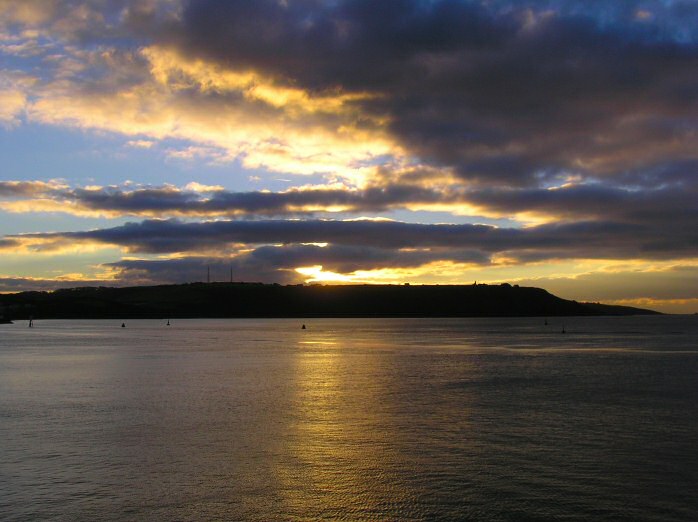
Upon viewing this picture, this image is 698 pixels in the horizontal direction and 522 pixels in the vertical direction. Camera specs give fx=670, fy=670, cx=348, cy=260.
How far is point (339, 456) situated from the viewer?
22.3 metres

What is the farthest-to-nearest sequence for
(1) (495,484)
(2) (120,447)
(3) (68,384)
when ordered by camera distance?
(3) (68,384)
(2) (120,447)
(1) (495,484)

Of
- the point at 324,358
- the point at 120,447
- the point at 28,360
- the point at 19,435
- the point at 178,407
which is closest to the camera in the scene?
the point at 120,447

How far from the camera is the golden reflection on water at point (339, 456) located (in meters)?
17.1

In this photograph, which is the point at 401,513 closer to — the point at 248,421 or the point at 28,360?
the point at 248,421

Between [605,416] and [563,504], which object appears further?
[605,416]

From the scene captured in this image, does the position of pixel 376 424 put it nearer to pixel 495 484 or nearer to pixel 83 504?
pixel 495 484

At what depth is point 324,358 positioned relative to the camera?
72625 mm

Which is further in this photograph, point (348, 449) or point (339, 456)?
point (348, 449)

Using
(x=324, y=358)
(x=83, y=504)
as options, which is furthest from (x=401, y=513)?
(x=324, y=358)

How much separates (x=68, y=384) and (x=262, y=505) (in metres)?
32.0

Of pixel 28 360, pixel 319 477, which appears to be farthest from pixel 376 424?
pixel 28 360

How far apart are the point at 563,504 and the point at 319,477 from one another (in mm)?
6829

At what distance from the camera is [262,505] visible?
17031 millimetres

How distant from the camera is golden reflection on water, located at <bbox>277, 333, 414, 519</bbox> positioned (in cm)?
1711
